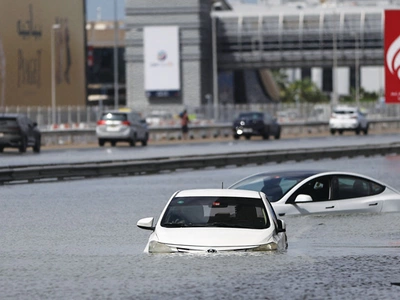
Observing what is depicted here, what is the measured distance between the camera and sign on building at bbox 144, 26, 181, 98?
4365 inches

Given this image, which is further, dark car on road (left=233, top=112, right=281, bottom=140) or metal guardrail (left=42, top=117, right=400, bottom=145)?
dark car on road (left=233, top=112, right=281, bottom=140)

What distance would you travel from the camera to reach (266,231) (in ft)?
44.3

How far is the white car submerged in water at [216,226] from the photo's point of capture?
1317 cm

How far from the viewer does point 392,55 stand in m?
35.7

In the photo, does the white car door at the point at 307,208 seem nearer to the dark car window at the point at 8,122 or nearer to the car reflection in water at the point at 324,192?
the car reflection in water at the point at 324,192

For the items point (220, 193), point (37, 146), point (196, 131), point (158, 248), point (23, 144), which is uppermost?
point (220, 193)

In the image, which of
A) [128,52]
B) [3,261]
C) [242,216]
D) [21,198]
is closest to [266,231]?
[242,216]

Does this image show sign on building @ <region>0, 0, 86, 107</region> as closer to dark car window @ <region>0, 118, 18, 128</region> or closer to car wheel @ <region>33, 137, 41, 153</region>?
car wheel @ <region>33, 137, 41, 153</region>

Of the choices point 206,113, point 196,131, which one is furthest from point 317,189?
point 206,113

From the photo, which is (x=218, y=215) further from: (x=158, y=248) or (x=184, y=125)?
(x=184, y=125)

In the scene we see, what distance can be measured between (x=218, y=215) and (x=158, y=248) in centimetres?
111

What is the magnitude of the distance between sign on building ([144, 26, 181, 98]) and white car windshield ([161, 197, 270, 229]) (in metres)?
96.5

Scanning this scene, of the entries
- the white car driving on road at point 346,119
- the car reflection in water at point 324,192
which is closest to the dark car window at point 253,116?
the white car driving on road at point 346,119

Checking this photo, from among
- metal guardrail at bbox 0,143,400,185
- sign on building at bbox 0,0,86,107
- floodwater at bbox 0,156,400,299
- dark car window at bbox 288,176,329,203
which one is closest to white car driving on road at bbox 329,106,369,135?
metal guardrail at bbox 0,143,400,185
